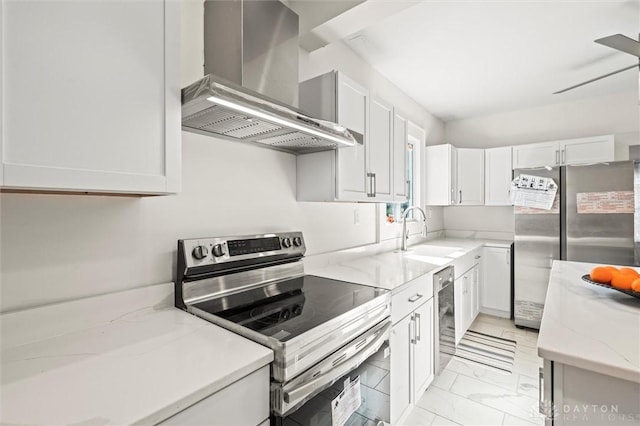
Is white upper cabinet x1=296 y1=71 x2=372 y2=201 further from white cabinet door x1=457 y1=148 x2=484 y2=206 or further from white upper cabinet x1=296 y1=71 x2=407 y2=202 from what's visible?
white cabinet door x1=457 y1=148 x2=484 y2=206

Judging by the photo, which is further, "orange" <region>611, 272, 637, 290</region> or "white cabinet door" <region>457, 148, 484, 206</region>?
"white cabinet door" <region>457, 148, 484, 206</region>

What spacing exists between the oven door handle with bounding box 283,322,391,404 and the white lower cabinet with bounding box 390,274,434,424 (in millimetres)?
242

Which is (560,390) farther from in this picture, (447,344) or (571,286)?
(447,344)

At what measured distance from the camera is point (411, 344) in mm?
1812

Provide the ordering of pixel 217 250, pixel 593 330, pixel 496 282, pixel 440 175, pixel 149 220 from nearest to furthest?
pixel 593 330 < pixel 149 220 < pixel 217 250 < pixel 496 282 < pixel 440 175

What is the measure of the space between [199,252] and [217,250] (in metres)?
0.09

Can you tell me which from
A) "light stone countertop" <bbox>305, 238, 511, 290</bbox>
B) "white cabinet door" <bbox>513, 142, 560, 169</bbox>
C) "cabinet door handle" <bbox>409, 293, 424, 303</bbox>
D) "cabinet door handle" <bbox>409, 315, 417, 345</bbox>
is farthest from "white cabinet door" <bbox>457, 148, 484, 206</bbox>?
"cabinet door handle" <bbox>409, 315, 417, 345</bbox>

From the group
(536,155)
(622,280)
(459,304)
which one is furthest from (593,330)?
(536,155)

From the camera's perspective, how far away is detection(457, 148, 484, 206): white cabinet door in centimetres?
403

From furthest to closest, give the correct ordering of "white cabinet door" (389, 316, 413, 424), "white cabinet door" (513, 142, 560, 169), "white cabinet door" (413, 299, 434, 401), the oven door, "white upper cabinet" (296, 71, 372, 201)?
"white cabinet door" (513, 142, 560, 169)
"white cabinet door" (413, 299, 434, 401)
"white upper cabinet" (296, 71, 372, 201)
"white cabinet door" (389, 316, 413, 424)
the oven door

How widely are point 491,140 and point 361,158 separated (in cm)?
328

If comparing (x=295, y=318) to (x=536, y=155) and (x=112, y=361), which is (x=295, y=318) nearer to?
(x=112, y=361)

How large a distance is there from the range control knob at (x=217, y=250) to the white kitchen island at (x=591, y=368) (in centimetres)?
124

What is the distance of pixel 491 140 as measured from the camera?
428 cm
